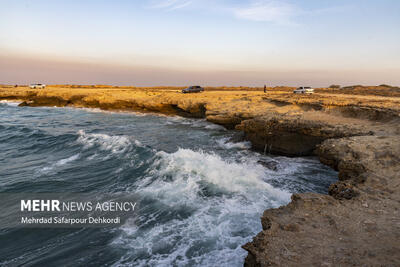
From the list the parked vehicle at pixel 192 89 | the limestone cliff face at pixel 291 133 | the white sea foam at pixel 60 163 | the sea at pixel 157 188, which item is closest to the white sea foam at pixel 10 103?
the parked vehicle at pixel 192 89

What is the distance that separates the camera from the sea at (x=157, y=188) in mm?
4918

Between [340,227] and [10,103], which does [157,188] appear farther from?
[10,103]

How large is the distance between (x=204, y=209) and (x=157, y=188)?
2.19 metres

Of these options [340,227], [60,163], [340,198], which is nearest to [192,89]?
[60,163]

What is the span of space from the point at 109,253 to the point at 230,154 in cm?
797

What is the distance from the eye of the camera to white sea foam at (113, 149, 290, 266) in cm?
475

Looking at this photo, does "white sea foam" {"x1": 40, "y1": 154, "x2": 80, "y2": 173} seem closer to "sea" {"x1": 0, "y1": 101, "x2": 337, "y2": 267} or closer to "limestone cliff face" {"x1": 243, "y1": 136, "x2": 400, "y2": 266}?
"sea" {"x1": 0, "y1": 101, "x2": 337, "y2": 267}

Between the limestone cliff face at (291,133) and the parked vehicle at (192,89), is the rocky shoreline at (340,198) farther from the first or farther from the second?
the parked vehicle at (192,89)

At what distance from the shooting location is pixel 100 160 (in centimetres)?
1120

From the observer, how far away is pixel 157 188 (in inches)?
314

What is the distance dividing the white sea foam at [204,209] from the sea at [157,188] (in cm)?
2

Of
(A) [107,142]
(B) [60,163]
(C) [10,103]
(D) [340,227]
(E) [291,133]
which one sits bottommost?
(B) [60,163]

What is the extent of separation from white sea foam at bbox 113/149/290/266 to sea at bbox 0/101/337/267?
0.9 inches

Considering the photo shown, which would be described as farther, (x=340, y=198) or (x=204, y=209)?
(x=204, y=209)
